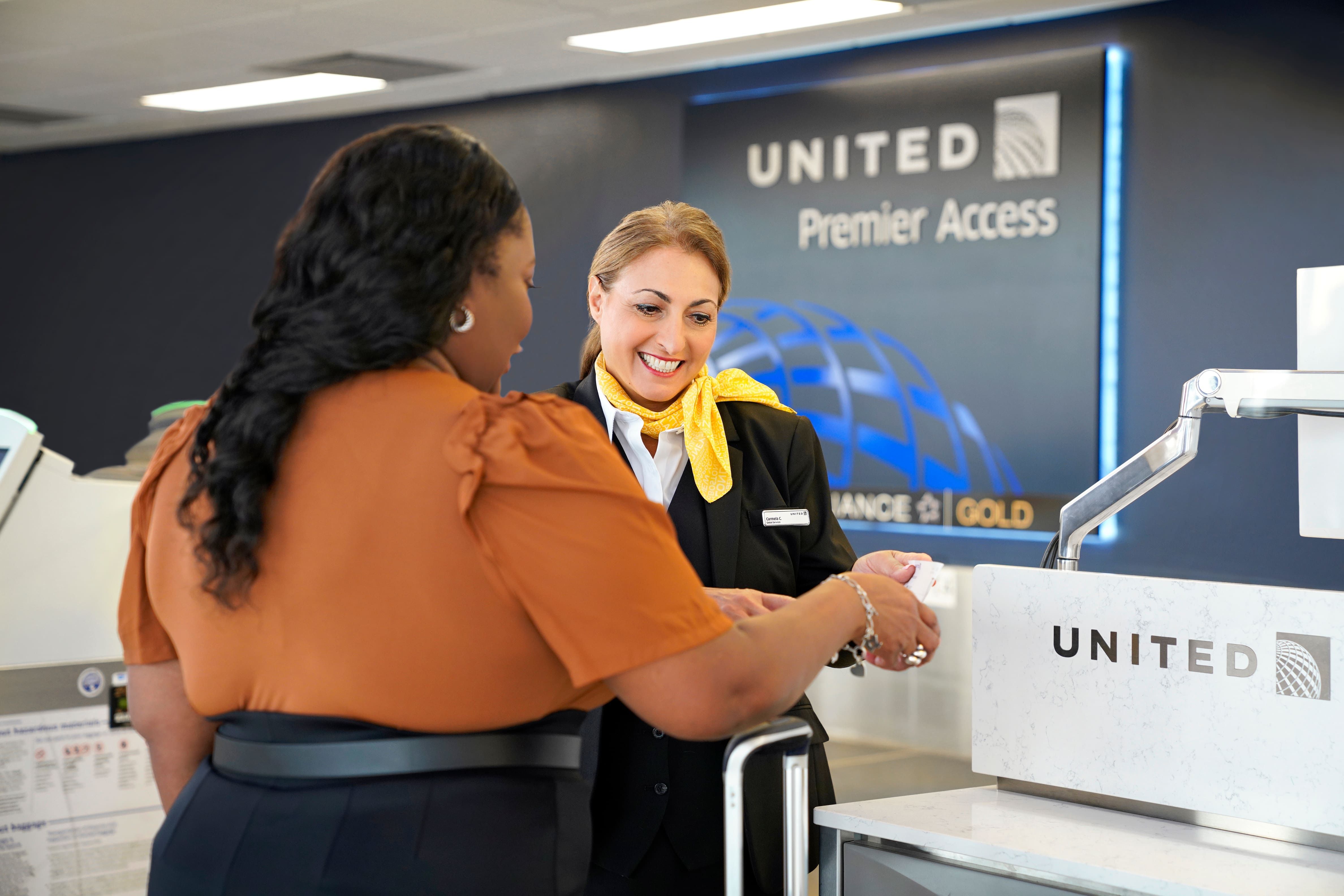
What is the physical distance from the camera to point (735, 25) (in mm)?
4898

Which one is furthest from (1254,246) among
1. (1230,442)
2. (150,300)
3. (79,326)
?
(79,326)

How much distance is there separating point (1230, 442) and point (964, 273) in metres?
1.20

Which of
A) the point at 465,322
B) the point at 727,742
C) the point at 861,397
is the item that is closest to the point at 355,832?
the point at 465,322

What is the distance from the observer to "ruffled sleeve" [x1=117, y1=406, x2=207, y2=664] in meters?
1.22

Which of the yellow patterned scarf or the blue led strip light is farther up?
the blue led strip light

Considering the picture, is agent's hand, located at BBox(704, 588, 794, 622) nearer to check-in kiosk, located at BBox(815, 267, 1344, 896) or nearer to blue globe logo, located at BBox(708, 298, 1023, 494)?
check-in kiosk, located at BBox(815, 267, 1344, 896)

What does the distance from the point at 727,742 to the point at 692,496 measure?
0.39m

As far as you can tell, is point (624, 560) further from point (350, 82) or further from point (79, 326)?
point (79, 326)

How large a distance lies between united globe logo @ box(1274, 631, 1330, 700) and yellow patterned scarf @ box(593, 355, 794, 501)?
0.80m

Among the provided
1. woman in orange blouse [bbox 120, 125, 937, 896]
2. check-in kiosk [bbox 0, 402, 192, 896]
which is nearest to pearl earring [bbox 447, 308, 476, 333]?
woman in orange blouse [bbox 120, 125, 937, 896]

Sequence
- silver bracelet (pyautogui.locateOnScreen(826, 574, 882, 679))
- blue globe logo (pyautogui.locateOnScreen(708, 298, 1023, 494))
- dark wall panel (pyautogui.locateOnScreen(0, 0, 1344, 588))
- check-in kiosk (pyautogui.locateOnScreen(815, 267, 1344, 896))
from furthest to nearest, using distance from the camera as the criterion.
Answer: blue globe logo (pyautogui.locateOnScreen(708, 298, 1023, 494)) → dark wall panel (pyautogui.locateOnScreen(0, 0, 1344, 588)) → check-in kiosk (pyautogui.locateOnScreen(815, 267, 1344, 896)) → silver bracelet (pyautogui.locateOnScreen(826, 574, 882, 679))

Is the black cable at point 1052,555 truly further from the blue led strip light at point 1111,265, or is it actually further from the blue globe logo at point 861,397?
the blue globe logo at point 861,397

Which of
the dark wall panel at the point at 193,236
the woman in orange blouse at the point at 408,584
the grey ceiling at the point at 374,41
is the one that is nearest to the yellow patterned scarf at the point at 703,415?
the woman in orange blouse at the point at 408,584

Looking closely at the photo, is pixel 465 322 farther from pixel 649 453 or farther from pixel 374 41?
pixel 374 41
